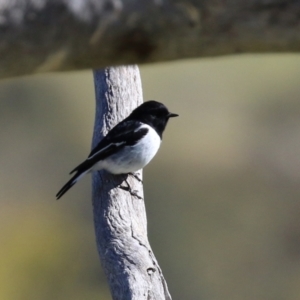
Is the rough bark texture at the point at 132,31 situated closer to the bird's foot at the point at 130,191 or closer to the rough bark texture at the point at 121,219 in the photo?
the rough bark texture at the point at 121,219

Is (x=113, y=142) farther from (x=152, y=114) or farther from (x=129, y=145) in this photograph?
(x=152, y=114)

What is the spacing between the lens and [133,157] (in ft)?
11.4

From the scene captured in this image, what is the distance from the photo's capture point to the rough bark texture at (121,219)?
2.53 meters

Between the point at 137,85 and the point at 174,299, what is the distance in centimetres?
307

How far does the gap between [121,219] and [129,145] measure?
817 mm

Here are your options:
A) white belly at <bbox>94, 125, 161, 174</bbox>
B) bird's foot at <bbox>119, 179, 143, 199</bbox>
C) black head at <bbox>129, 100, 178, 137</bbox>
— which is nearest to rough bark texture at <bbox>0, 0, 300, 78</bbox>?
bird's foot at <bbox>119, 179, 143, 199</bbox>

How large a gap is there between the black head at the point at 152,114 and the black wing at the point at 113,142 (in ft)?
0.15

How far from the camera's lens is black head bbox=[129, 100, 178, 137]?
3490mm

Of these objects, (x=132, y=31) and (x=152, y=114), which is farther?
(x=152, y=114)

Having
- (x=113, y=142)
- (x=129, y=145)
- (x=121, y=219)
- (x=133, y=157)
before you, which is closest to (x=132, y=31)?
(x=121, y=219)

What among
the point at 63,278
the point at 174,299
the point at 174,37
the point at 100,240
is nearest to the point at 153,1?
the point at 174,37

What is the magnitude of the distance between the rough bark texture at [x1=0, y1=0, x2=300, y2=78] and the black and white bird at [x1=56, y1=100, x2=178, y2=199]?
224 cm

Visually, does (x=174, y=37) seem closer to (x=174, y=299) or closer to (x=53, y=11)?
(x=53, y=11)

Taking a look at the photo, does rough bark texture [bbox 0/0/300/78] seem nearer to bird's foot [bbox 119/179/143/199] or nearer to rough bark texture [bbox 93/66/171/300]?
rough bark texture [bbox 93/66/171/300]
